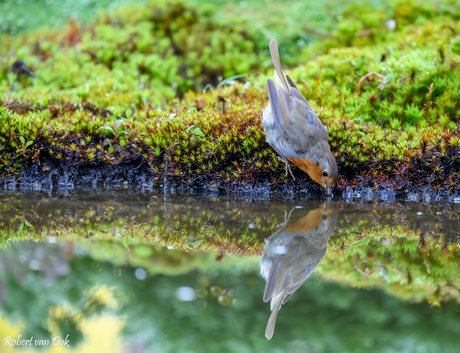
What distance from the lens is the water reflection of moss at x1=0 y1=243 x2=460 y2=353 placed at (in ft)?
5.68

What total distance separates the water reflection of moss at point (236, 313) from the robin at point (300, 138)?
2009 mm

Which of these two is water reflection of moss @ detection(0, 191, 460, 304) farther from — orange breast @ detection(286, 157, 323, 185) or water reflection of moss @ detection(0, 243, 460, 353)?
orange breast @ detection(286, 157, 323, 185)

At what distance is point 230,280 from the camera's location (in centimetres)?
219

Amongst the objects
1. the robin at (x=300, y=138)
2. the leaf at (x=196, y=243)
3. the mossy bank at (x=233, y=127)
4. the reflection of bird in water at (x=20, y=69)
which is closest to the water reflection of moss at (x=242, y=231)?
the leaf at (x=196, y=243)

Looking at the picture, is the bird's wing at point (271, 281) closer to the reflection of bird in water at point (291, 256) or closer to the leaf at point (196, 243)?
the reflection of bird in water at point (291, 256)

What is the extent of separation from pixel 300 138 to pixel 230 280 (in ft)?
7.27

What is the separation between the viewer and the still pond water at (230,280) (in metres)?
1.77

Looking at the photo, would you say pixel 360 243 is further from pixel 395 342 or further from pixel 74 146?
pixel 74 146

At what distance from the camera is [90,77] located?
6.98 meters

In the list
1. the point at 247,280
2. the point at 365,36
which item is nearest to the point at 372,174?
the point at 247,280

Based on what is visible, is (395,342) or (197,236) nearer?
(395,342)

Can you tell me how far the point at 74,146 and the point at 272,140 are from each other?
2.50m
